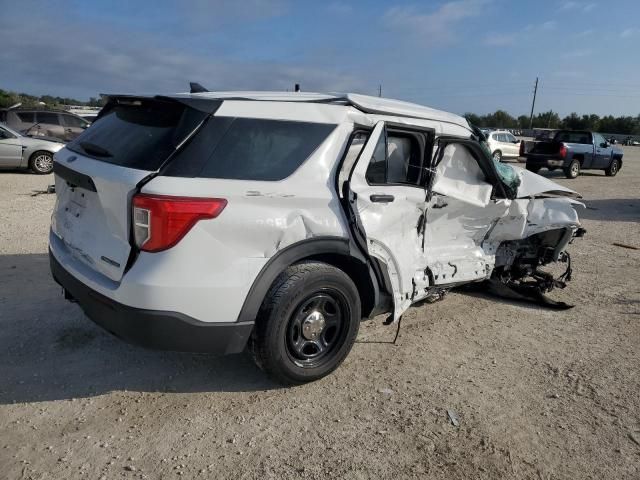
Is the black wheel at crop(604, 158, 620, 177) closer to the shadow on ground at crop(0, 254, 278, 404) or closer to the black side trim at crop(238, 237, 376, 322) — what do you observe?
the black side trim at crop(238, 237, 376, 322)

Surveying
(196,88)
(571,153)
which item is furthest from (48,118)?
(571,153)

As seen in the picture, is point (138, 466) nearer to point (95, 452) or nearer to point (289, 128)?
point (95, 452)

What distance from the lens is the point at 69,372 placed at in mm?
3367

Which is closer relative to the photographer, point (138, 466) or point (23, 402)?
point (138, 466)

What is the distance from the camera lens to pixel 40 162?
13.6 m

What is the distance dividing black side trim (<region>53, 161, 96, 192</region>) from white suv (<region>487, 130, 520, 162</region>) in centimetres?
2161

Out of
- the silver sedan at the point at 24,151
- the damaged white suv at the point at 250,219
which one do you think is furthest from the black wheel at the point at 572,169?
the silver sedan at the point at 24,151

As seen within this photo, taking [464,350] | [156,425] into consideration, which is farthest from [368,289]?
[156,425]

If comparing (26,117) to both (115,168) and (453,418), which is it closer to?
(115,168)

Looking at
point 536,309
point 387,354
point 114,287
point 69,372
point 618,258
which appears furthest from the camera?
point 618,258

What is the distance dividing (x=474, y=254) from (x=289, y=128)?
246 centimetres

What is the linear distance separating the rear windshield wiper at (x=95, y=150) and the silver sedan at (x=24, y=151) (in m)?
11.9

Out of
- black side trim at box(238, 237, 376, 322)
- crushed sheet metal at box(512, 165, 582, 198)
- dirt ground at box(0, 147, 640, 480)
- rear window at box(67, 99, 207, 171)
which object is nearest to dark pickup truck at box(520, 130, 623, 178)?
crushed sheet metal at box(512, 165, 582, 198)

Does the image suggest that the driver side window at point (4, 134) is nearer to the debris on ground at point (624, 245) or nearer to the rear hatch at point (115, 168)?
the rear hatch at point (115, 168)
